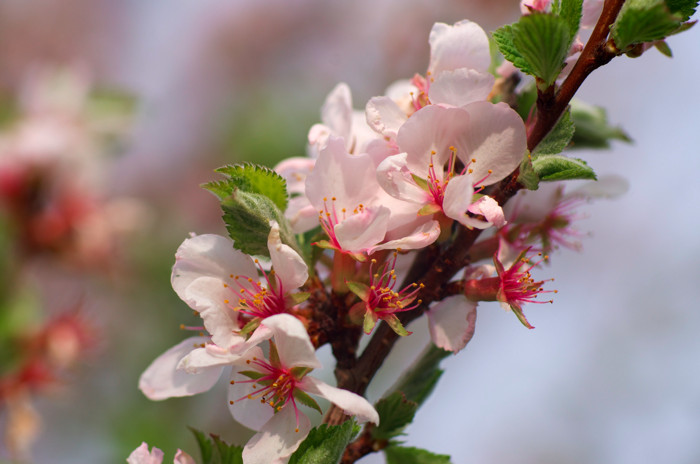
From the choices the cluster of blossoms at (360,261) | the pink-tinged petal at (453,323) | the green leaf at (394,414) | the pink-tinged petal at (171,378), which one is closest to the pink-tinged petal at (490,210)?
the cluster of blossoms at (360,261)

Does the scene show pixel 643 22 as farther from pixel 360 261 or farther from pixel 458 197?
pixel 360 261

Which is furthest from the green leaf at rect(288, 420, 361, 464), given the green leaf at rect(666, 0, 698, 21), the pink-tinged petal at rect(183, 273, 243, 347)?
the green leaf at rect(666, 0, 698, 21)

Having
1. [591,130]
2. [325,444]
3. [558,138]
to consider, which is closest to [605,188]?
[591,130]

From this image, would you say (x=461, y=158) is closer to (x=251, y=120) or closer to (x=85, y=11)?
(x=251, y=120)

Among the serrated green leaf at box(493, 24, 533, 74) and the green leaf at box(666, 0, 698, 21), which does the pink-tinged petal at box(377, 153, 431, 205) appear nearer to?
the serrated green leaf at box(493, 24, 533, 74)

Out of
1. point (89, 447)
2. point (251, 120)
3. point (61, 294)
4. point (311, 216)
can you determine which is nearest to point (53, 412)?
point (89, 447)

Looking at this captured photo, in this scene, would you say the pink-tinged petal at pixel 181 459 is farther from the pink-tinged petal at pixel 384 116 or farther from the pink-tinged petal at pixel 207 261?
the pink-tinged petal at pixel 384 116
